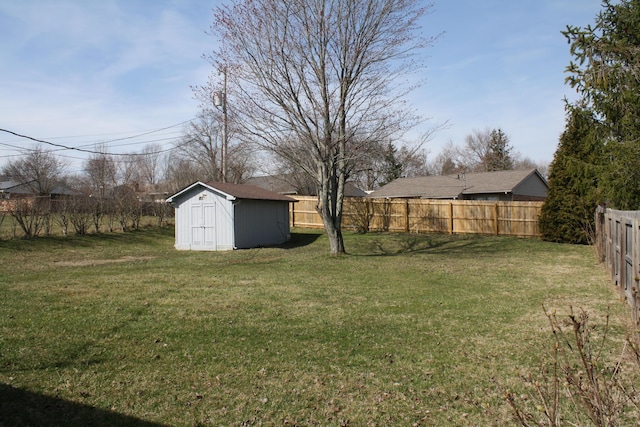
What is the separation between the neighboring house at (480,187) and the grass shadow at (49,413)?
27.2 meters

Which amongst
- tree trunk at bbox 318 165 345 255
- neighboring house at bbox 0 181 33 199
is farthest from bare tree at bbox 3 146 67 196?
tree trunk at bbox 318 165 345 255

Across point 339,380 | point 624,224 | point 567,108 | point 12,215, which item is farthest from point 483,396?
point 12,215

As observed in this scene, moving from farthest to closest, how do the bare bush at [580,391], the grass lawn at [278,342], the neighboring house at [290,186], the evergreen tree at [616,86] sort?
the neighboring house at [290,186], the evergreen tree at [616,86], the grass lawn at [278,342], the bare bush at [580,391]

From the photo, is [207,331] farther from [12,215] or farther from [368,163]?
[12,215]

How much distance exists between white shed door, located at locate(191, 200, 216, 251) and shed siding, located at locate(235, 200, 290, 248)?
1079mm

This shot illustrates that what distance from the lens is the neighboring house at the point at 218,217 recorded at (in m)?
18.9

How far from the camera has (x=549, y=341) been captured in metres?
5.54

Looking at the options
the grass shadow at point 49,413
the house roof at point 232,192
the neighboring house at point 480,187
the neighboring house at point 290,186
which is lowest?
the grass shadow at point 49,413

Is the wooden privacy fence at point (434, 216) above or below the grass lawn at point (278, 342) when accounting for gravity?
above

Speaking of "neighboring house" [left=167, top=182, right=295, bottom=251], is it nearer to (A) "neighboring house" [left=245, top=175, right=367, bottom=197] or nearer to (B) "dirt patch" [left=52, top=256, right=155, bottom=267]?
(B) "dirt patch" [left=52, top=256, right=155, bottom=267]

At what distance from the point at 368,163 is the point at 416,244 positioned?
17.6 feet

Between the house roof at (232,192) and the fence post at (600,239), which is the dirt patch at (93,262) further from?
the fence post at (600,239)

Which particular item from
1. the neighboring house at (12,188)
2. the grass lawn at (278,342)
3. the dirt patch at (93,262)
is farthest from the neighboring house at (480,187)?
the neighboring house at (12,188)

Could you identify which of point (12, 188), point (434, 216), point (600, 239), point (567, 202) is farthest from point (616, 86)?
point (12, 188)
